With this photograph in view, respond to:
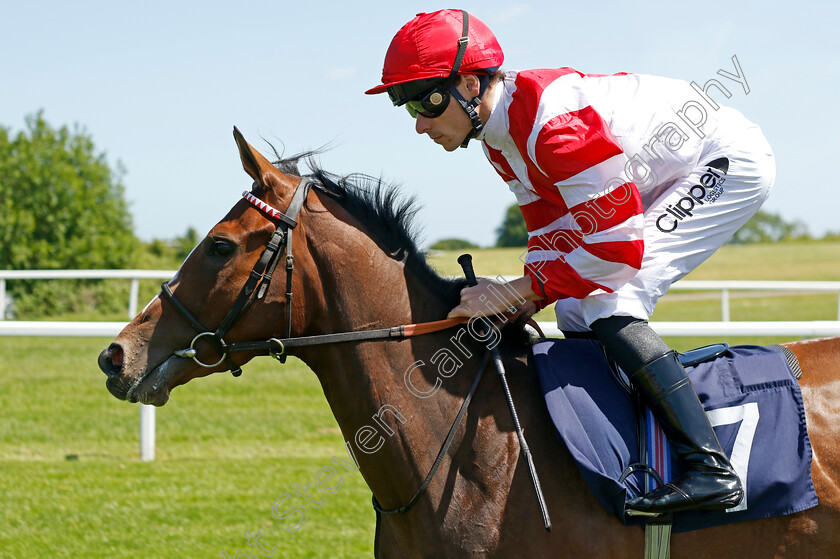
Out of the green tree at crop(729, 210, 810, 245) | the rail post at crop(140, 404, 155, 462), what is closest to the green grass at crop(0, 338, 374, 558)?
the rail post at crop(140, 404, 155, 462)

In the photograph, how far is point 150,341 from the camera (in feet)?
7.94

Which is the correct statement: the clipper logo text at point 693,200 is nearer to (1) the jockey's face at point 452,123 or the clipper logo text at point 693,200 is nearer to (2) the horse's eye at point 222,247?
(1) the jockey's face at point 452,123

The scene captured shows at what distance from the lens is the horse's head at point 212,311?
239 centimetres

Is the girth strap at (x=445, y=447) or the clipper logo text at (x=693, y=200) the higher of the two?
the clipper logo text at (x=693, y=200)

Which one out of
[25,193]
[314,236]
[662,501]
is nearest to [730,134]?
[662,501]

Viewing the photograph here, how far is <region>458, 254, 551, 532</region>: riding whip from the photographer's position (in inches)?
90.1

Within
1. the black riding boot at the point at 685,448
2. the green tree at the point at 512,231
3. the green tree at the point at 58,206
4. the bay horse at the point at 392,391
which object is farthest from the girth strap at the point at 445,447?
the green tree at the point at 58,206

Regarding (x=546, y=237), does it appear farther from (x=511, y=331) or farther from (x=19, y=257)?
(x=19, y=257)

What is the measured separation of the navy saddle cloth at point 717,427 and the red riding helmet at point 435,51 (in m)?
0.95

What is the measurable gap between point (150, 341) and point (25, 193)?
37046mm

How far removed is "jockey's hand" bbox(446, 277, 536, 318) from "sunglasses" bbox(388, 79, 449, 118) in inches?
22.8

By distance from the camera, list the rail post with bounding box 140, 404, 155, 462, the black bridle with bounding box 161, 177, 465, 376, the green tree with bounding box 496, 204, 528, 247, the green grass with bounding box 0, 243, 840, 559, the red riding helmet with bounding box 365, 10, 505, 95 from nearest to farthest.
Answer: the black bridle with bounding box 161, 177, 465, 376, the red riding helmet with bounding box 365, 10, 505, 95, the green grass with bounding box 0, 243, 840, 559, the rail post with bounding box 140, 404, 155, 462, the green tree with bounding box 496, 204, 528, 247

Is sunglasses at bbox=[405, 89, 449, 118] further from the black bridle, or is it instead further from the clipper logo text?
the clipper logo text

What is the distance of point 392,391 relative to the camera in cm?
245
